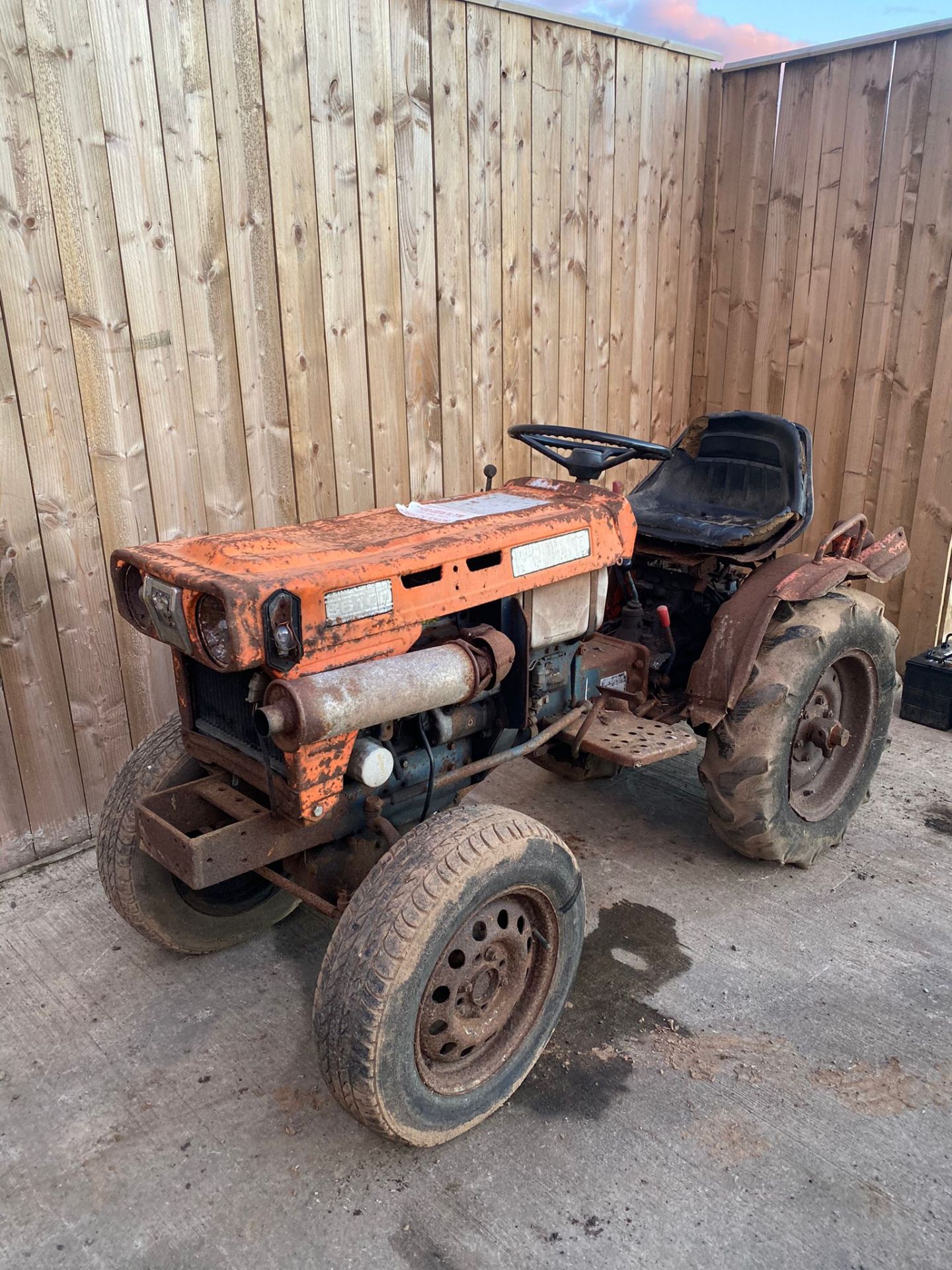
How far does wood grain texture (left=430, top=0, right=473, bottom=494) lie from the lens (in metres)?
3.79

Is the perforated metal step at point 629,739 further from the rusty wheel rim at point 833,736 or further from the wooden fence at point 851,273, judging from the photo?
the wooden fence at point 851,273

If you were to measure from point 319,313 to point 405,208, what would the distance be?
612 millimetres

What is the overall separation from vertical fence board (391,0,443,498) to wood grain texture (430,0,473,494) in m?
0.04

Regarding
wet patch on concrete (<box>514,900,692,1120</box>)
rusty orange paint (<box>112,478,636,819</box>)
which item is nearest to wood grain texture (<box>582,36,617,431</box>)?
rusty orange paint (<box>112,478,636,819</box>)

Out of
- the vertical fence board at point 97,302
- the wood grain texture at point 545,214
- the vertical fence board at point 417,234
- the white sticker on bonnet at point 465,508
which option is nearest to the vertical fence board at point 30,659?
the vertical fence board at point 97,302

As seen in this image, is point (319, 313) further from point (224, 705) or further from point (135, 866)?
point (135, 866)

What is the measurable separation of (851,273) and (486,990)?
4.06 metres

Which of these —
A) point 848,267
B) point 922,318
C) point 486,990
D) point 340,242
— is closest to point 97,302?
point 340,242

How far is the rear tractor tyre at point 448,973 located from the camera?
1927 millimetres

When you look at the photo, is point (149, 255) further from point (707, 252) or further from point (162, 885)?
point (707, 252)

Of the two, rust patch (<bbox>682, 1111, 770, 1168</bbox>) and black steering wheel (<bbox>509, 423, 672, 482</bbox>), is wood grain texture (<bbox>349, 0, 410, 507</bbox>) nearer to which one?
black steering wheel (<bbox>509, 423, 672, 482</bbox>)

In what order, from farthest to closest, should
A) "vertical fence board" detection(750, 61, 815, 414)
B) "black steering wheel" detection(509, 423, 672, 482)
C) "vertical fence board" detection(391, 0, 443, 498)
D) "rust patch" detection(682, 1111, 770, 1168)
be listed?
"vertical fence board" detection(750, 61, 815, 414) → "vertical fence board" detection(391, 0, 443, 498) → "black steering wheel" detection(509, 423, 672, 482) → "rust patch" detection(682, 1111, 770, 1168)

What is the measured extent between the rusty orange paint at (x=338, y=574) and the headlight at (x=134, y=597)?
21 mm

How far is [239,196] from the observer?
3330 millimetres
